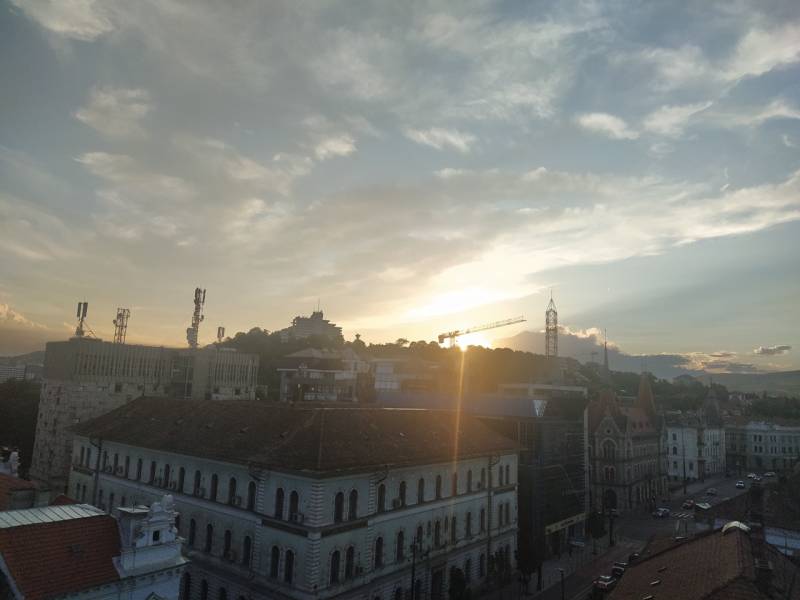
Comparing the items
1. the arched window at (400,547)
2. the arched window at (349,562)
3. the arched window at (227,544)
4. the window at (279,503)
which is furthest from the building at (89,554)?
the arched window at (400,547)

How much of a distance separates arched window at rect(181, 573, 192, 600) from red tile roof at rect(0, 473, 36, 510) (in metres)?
13.4

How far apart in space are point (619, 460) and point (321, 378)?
227 ft

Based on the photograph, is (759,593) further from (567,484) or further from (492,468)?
(567,484)

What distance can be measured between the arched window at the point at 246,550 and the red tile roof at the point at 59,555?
11061 millimetres

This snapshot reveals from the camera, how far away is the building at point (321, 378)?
12338 cm

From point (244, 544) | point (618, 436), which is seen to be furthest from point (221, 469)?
point (618, 436)

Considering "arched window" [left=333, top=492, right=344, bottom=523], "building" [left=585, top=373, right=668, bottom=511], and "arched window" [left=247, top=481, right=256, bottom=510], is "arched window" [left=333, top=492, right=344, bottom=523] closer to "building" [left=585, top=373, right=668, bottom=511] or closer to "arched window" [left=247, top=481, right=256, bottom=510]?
"arched window" [left=247, top=481, right=256, bottom=510]

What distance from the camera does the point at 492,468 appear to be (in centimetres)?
4941

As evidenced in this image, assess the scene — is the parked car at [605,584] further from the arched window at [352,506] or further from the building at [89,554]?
the building at [89,554]

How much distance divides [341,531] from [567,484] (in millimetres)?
37242

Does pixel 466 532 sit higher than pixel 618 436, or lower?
lower

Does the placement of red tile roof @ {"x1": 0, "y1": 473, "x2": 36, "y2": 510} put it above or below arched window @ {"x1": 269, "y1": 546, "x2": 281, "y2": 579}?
above

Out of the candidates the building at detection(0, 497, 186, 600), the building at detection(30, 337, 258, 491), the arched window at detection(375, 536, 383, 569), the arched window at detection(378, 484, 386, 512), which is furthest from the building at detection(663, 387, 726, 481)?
the building at detection(0, 497, 186, 600)

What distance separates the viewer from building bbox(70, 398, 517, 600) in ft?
110
